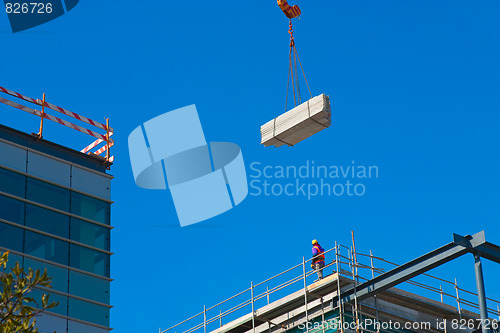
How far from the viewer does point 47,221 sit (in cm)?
3253

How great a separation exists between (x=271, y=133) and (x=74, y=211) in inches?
316

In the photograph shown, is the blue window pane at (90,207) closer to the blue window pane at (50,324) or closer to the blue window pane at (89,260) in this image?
the blue window pane at (89,260)

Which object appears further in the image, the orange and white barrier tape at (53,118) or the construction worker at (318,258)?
the orange and white barrier tape at (53,118)

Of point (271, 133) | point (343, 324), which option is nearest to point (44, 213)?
point (271, 133)

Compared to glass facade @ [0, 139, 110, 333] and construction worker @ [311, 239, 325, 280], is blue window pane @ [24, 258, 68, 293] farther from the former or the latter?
construction worker @ [311, 239, 325, 280]

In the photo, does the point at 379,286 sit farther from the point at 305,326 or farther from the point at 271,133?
the point at 271,133

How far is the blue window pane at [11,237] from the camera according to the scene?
31094 mm

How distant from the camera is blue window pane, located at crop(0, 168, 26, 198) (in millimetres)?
31969

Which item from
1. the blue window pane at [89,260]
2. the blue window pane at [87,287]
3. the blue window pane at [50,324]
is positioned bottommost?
the blue window pane at [50,324]

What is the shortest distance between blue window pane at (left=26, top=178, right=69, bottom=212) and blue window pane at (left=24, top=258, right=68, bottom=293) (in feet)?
7.38

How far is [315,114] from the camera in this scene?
28625mm

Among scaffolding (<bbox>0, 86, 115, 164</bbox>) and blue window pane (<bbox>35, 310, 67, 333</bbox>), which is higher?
scaffolding (<bbox>0, 86, 115, 164</bbox>)

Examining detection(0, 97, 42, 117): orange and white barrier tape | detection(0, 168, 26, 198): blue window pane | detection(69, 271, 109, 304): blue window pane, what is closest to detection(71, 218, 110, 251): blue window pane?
detection(69, 271, 109, 304): blue window pane

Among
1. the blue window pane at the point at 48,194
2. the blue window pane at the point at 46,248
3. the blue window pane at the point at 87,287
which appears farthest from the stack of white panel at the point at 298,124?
the blue window pane at the point at 46,248
